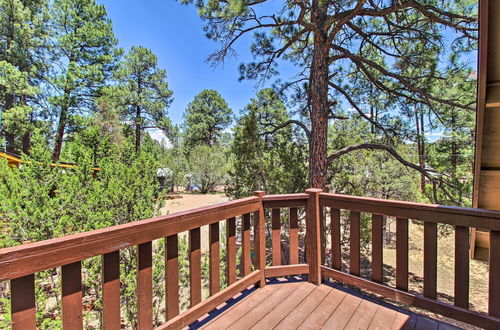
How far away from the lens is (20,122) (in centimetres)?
1159

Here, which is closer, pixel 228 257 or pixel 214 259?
pixel 214 259

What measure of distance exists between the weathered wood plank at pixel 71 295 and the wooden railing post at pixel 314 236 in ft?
6.11

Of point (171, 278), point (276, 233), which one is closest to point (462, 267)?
point (276, 233)

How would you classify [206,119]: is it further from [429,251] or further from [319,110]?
[429,251]

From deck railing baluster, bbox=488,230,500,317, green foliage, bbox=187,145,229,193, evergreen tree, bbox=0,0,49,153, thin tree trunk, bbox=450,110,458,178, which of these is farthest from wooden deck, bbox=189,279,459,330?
green foliage, bbox=187,145,229,193

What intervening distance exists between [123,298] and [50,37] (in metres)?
14.7

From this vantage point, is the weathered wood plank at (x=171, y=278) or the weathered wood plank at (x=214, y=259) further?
the weathered wood plank at (x=214, y=259)

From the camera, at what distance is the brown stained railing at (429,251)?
1594 mm

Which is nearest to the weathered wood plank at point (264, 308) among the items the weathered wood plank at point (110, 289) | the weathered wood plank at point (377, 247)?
the weathered wood plank at point (377, 247)

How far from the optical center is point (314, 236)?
2350 millimetres

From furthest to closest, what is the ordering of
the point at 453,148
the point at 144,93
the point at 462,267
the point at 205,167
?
the point at 205,167 → the point at 144,93 → the point at 453,148 → the point at 462,267

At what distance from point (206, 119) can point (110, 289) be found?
24971 mm

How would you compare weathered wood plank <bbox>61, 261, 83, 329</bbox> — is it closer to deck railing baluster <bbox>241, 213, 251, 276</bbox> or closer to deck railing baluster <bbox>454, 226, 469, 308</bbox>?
deck railing baluster <bbox>241, 213, 251, 276</bbox>

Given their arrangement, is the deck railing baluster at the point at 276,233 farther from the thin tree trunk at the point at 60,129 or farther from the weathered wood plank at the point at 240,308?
the thin tree trunk at the point at 60,129
